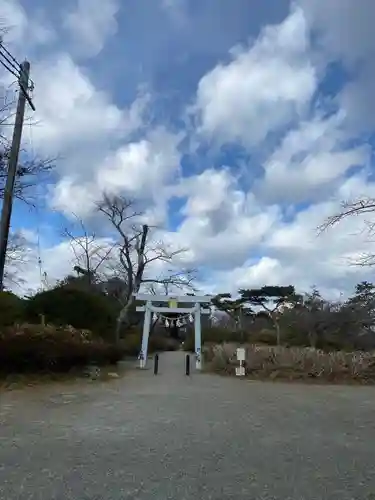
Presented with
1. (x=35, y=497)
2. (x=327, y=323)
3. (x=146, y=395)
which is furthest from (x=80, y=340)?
(x=327, y=323)

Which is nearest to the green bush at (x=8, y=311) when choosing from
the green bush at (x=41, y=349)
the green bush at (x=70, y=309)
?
the green bush at (x=41, y=349)

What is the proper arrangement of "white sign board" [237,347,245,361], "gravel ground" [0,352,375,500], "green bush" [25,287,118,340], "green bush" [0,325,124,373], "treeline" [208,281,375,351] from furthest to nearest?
"treeline" [208,281,375,351] < "green bush" [25,287,118,340] < "white sign board" [237,347,245,361] < "green bush" [0,325,124,373] < "gravel ground" [0,352,375,500]

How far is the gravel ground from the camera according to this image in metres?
3.60

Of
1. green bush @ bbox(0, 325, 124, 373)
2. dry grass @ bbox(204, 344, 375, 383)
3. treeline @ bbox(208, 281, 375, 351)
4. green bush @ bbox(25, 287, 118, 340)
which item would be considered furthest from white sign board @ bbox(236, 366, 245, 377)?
treeline @ bbox(208, 281, 375, 351)

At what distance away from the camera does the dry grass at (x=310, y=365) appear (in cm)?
A: 1341

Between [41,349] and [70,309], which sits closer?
[41,349]

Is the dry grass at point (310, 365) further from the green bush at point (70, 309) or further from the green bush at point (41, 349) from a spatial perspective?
the green bush at point (70, 309)

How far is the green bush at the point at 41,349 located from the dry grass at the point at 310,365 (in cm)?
513

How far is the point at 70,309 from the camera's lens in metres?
16.3

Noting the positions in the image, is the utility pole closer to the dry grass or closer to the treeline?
the dry grass

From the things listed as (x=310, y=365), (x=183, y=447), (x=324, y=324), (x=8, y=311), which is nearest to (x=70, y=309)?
(x=8, y=311)

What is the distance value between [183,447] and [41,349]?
7174 mm

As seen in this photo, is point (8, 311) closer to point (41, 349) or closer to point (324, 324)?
point (41, 349)

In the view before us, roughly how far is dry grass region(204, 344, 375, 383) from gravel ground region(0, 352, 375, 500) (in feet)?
13.3
